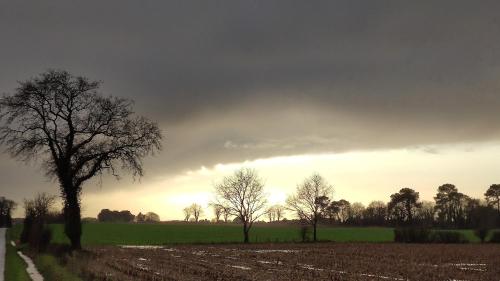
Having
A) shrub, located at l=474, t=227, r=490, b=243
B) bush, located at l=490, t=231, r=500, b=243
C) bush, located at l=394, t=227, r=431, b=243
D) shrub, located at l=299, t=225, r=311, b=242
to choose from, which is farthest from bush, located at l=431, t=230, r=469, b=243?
shrub, located at l=299, t=225, r=311, b=242

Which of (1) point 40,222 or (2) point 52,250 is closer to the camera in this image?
(2) point 52,250

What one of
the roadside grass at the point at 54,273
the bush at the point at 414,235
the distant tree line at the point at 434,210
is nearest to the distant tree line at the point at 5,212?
the distant tree line at the point at 434,210

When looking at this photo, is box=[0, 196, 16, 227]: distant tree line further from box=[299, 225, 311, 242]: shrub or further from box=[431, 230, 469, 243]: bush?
box=[431, 230, 469, 243]: bush

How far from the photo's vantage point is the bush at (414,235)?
84.6m

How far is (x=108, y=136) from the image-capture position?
4850 centimetres

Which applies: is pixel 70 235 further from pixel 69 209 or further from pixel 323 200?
pixel 323 200

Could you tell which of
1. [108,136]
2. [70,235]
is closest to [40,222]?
[70,235]

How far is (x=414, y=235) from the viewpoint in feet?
→ 279

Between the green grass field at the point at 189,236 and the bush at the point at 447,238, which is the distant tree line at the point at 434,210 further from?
the bush at the point at 447,238

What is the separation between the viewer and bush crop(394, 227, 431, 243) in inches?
3329

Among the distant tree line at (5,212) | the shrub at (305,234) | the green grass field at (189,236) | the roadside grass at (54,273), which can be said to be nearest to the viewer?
the roadside grass at (54,273)

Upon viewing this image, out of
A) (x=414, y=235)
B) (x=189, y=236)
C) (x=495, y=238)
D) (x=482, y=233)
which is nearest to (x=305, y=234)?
(x=414, y=235)

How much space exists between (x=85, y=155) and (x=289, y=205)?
5624cm

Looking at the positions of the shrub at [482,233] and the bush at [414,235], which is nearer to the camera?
the bush at [414,235]
